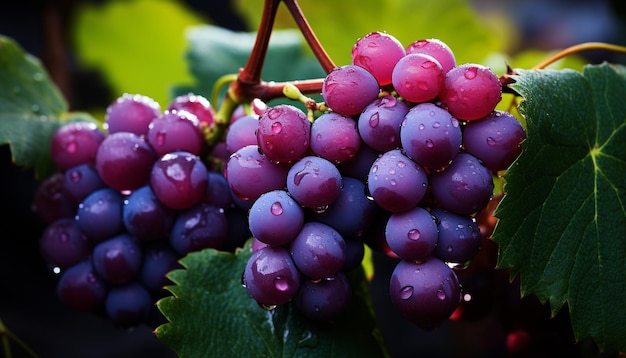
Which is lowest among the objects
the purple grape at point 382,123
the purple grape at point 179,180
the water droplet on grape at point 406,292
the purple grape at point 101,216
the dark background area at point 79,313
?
the dark background area at point 79,313

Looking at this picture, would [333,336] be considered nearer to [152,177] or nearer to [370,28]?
[152,177]

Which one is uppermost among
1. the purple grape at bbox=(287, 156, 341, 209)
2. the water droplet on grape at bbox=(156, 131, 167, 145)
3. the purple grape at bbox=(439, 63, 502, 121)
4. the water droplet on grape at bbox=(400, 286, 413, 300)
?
the purple grape at bbox=(439, 63, 502, 121)

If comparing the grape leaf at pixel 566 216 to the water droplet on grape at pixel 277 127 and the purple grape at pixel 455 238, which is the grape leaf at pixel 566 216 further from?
the water droplet on grape at pixel 277 127

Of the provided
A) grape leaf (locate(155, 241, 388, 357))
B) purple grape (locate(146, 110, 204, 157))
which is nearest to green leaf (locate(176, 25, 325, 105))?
purple grape (locate(146, 110, 204, 157))

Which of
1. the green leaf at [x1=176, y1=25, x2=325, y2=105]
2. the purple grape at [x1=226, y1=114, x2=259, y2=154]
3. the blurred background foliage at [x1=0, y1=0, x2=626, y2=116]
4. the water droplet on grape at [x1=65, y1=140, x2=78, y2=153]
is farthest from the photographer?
the blurred background foliage at [x1=0, y1=0, x2=626, y2=116]

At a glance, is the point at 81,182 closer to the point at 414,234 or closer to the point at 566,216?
the point at 414,234

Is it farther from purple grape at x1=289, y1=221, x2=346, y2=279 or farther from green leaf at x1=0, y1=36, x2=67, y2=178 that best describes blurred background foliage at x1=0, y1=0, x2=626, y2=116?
purple grape at x1=289, y1=221, x2=346, y2=279

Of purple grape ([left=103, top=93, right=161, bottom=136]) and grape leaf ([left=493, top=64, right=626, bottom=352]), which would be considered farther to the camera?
purple grape ([left=103, top=93, right=161, bottom=136])

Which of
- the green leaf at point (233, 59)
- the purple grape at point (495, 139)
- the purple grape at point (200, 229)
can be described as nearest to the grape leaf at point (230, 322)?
the purple grape at point (200, 229)
